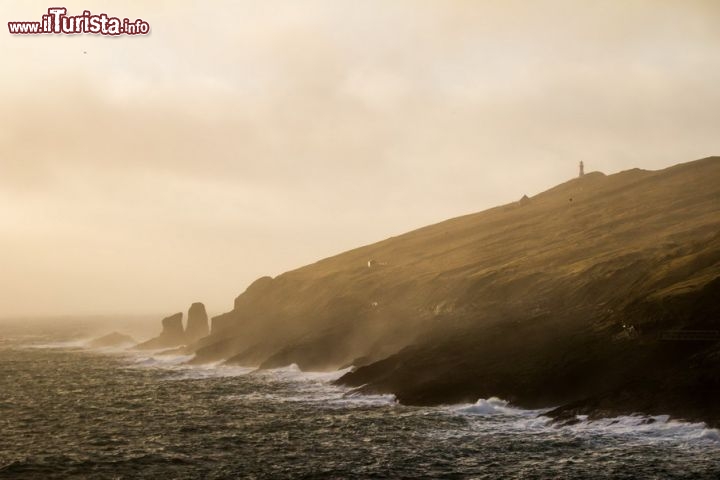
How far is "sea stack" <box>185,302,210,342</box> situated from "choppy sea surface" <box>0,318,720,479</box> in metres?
85.6

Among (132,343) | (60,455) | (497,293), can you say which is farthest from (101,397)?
(132,343)

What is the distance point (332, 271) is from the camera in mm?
Result: 162625

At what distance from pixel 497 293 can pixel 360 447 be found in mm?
52752

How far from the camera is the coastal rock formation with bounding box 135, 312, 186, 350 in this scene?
526 feet

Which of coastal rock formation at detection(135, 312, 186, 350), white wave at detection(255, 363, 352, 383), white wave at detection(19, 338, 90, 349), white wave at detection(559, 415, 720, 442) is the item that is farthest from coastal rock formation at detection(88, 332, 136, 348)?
white wave at detection(559, 415, 720, 442)

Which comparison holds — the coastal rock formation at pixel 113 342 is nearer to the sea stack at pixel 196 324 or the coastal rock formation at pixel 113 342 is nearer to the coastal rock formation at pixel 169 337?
the coastal rock formation at pixel 169 337

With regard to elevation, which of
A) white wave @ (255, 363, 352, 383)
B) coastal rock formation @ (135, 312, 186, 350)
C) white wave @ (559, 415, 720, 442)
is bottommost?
white wave @ (559, 415, 720, 442)

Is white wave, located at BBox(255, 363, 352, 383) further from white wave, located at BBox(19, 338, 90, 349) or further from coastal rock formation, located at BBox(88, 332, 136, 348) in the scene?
white wave, located at BBox(19, 338, 90, 349)

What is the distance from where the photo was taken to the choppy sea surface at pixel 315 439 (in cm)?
4422

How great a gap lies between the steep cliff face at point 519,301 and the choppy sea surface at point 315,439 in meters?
6.93

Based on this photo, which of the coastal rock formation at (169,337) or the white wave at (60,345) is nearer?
the coastal rock formation at (169,337)

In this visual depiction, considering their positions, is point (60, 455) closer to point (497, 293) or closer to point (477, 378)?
point (477, 378)

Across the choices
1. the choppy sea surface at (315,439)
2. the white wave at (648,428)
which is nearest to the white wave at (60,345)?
the choppy sea surface at (315,439)

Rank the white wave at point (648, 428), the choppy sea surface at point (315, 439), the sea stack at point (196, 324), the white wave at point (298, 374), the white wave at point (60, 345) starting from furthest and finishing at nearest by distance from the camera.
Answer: the sea stack at point (196, 324), the white wave at point (60, 345), the white wave at point (298, 374), the white wave at point (648, 428), the choppy sea surface at point (315, 439)
